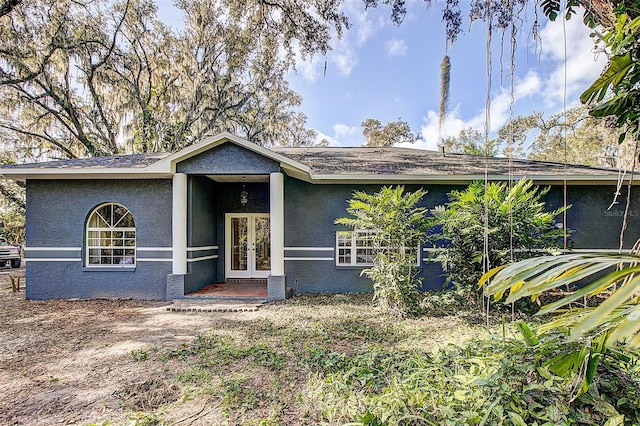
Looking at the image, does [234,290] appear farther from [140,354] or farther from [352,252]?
[140,354]

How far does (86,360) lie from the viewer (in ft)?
14.5

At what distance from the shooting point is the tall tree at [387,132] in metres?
26.7

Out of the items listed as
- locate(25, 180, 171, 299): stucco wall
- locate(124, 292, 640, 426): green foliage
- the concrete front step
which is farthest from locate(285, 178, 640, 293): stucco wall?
locate(25, 180, 171, 299): stucco wall

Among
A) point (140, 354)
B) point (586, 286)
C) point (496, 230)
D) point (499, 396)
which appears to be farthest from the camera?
point (496, 230)

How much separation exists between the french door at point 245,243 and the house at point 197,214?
1049 millimetres

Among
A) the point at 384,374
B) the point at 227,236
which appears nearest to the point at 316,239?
the point at 227,236

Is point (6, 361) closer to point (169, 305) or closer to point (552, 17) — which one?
point (169, 305)

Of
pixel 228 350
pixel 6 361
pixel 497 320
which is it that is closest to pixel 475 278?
pixel 497 320

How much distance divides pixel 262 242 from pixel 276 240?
8.64ft

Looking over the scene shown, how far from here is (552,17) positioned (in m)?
3.21

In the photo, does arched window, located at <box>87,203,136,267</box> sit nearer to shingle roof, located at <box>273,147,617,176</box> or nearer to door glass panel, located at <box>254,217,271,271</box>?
door glass panel, located at <box>254,217,271,271</box>

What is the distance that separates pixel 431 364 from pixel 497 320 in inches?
121

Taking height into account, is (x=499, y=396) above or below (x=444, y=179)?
below

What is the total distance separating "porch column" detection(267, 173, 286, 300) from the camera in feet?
25.1
